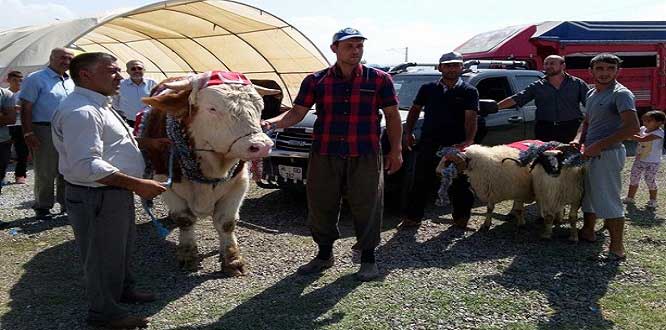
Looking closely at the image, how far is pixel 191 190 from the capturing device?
5133 mm

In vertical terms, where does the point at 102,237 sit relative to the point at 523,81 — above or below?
below

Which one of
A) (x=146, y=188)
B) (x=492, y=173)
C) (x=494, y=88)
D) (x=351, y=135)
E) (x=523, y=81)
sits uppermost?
(x=523, y=81)

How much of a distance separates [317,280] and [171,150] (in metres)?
1.63

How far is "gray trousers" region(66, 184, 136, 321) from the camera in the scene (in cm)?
371

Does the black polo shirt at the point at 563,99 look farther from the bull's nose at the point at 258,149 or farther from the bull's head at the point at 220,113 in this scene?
the bull's nose at the point at 258,149

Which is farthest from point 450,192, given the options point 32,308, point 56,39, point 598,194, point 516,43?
point 516,43

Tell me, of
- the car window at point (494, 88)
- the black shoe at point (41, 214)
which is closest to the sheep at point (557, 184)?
the car window at point (494, 88)

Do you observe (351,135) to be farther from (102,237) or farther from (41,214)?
(41,214)

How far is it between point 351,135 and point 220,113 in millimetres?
1058

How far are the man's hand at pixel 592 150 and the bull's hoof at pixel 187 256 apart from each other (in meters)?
3.63

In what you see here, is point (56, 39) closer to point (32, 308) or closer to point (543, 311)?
point (32, 308)

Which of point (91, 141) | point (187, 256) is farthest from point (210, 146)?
point (91, 141)

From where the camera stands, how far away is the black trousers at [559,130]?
6.97 metres

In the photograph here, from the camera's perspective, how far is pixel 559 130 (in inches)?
276
